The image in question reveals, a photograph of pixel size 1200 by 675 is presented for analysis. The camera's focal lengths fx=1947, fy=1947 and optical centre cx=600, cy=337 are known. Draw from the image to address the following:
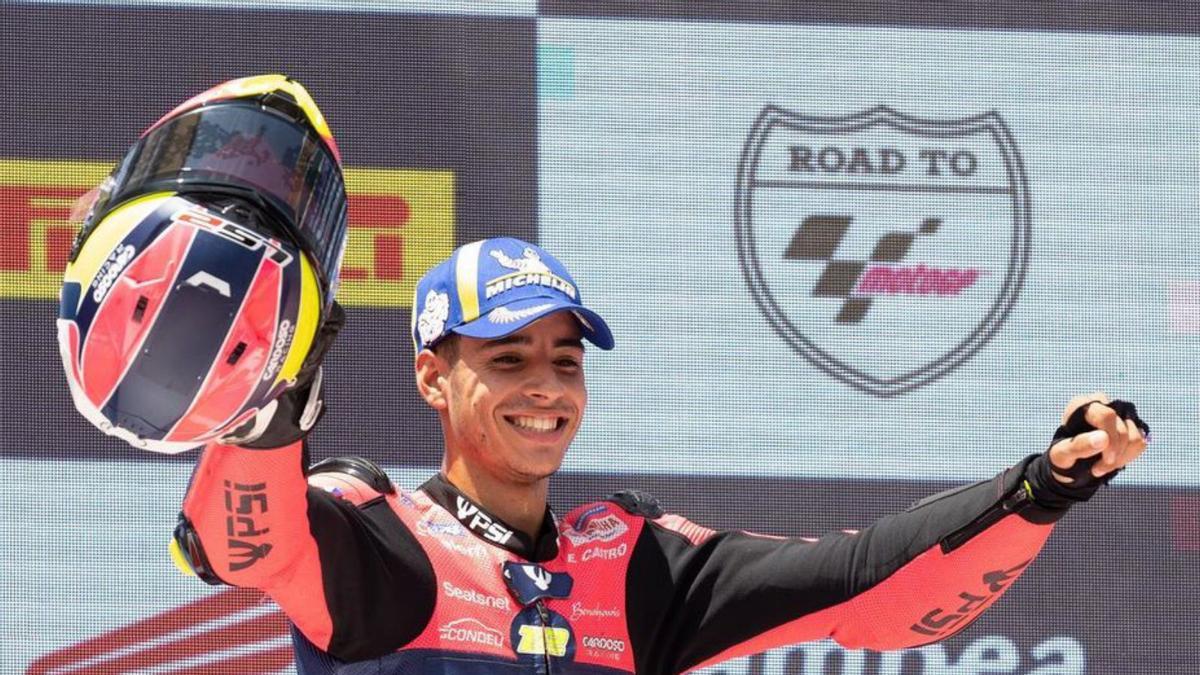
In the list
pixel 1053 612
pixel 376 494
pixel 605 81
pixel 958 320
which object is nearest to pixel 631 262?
pixel 605 81

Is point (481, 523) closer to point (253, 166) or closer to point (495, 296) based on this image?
point (495, 296)

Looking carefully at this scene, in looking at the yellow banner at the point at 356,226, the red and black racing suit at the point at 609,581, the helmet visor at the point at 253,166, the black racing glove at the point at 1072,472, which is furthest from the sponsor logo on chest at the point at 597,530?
the yellow banner at the point at 356,226

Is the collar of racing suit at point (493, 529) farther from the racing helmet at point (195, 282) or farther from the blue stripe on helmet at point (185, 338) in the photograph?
the blue stripe on helmet at point (185, 338)

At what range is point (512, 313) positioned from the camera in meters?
2.40

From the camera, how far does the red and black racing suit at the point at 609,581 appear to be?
2.20 meters

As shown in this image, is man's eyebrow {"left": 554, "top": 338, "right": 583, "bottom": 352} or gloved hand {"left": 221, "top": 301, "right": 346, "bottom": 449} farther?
man's eyebrow {"left": 554, "top": 338, "right": 583, "bottom": 352}

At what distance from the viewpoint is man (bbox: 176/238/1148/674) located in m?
2.23

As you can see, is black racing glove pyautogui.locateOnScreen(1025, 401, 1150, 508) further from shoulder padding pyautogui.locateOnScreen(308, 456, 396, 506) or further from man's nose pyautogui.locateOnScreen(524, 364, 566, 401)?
shoulder padding pyautogui.locateOnScreen(308, 456, 396, 506)

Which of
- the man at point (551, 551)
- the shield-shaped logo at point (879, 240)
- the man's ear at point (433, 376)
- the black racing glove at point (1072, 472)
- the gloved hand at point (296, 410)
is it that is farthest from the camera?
the shield-shaped logo at point (879, 240)

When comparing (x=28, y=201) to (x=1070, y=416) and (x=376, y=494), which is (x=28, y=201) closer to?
(x=376, y=494)

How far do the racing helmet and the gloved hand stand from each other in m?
0.03

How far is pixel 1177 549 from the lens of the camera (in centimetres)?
359

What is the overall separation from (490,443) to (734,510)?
1.16 m

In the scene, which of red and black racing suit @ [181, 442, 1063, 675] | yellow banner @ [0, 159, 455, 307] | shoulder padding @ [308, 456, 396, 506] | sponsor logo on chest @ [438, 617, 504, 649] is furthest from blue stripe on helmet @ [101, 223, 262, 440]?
yellow banner @ [0, 159, 455, 307]
